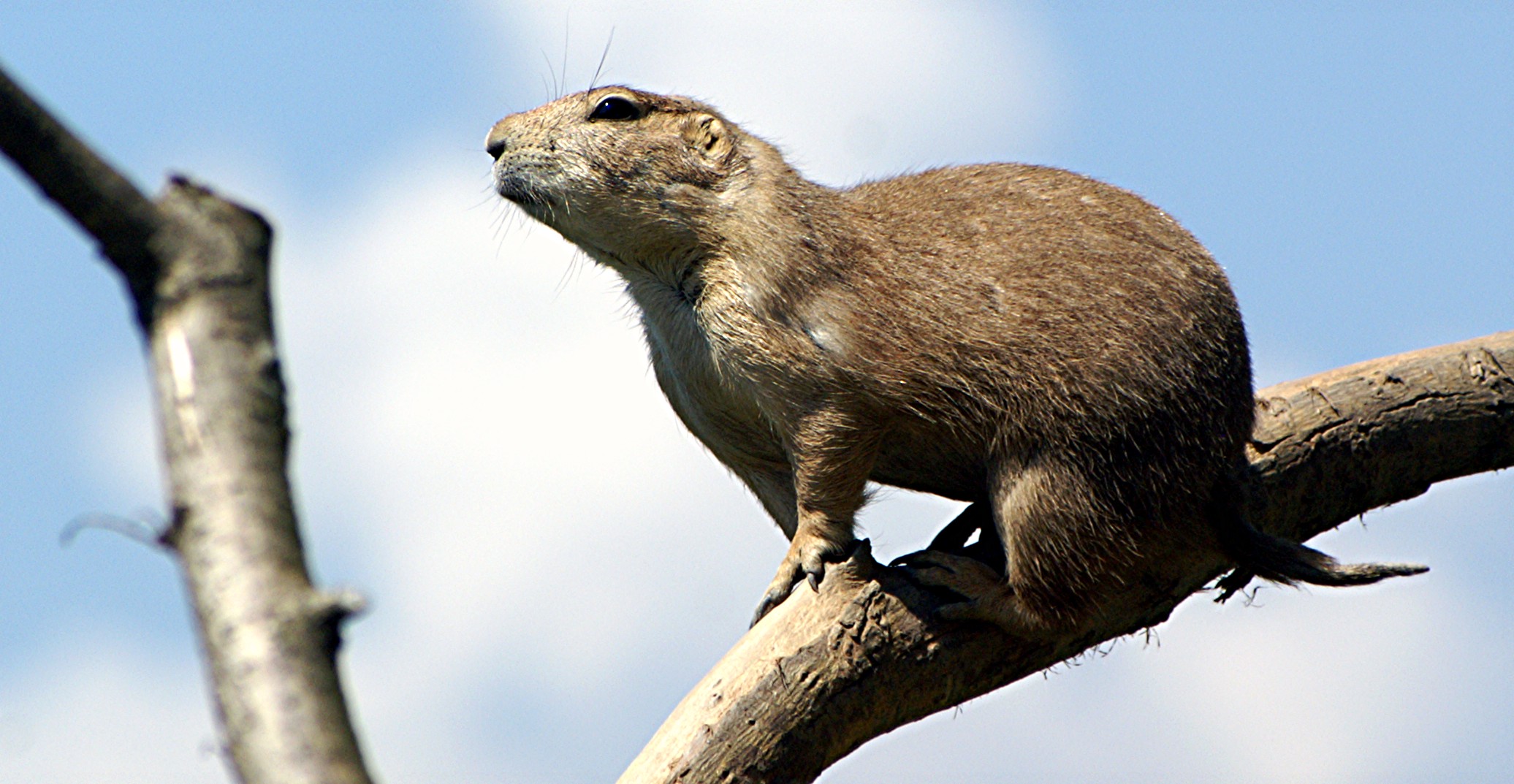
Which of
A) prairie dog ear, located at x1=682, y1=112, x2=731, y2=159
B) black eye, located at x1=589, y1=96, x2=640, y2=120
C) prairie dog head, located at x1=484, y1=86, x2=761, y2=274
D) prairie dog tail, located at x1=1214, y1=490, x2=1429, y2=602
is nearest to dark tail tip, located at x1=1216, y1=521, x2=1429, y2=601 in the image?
prairie dog tail, located at x1=1214, y1=490, x2=1429, y2=602

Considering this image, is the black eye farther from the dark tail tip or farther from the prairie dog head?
the dark tail tip

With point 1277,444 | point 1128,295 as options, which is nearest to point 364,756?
point 1128,295

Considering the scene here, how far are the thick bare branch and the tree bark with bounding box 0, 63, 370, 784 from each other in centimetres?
407

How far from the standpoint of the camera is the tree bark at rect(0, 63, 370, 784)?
2350 mm

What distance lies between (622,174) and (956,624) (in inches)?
115

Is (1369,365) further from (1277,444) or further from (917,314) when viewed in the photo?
(917,314)

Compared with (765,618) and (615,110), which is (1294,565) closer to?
(765,618)

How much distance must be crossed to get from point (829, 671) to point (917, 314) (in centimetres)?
183

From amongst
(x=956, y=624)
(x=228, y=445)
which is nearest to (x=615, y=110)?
(x=956, y=624)

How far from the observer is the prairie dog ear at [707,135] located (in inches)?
283

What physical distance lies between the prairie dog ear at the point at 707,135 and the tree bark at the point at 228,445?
4.74m

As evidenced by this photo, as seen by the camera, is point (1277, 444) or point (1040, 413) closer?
point (1040, 413)

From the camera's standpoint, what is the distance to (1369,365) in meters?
8.34

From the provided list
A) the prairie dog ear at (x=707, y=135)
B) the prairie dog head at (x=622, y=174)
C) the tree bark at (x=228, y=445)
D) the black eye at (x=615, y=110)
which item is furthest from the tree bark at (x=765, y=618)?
the black eye at (x=615, y=110)
